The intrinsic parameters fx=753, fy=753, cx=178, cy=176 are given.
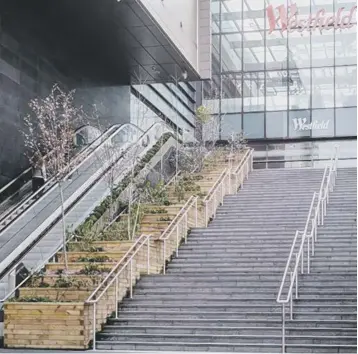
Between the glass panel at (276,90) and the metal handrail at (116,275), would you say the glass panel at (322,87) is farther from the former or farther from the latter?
the metal handrail at (116,275)

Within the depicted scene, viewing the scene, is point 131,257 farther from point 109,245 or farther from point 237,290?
point 237,290

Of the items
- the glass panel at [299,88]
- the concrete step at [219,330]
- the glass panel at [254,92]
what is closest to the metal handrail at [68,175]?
the concrete step at [219,330]

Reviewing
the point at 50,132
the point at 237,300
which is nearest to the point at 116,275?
the point at 237,300

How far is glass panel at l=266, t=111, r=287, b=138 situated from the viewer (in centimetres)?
2955

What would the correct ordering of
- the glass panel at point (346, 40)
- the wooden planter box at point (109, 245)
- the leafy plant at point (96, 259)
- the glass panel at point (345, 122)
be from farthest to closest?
1. the glass panel at point (346, 40)
2. the glass panel at point (345, 122)
3. the wooden planter box at point (109, 245)
4. the leafy plant at point (96, 259)

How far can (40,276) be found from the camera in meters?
12.8

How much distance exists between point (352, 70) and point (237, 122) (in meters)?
4.89

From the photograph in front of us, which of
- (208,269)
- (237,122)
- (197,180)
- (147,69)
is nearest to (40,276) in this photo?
(208,269)

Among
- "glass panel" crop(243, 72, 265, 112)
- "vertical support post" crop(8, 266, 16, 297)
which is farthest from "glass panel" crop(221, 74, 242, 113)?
"vertical support post" crop(8, 266, 16, 297)

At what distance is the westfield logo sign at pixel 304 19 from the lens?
2986 centimetres

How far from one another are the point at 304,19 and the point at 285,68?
7.12ft

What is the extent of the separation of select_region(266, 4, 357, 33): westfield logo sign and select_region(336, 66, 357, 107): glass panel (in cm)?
184

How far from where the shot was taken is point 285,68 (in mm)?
30141

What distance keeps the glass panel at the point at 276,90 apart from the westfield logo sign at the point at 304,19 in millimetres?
1921
